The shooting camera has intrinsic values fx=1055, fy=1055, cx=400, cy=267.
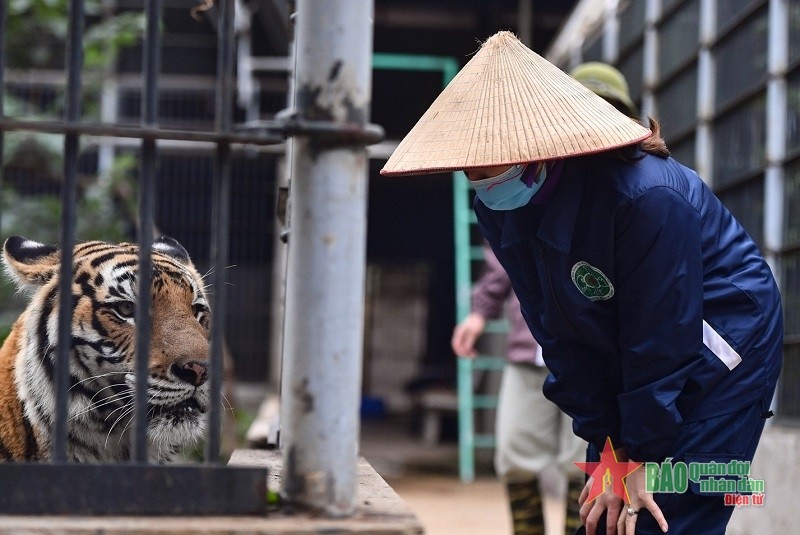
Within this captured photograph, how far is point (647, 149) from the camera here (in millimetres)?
2441

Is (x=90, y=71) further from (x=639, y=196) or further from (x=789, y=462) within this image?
(x=639, y=196)

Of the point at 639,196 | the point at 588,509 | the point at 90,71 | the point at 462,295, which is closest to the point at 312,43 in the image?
the point at 639,196

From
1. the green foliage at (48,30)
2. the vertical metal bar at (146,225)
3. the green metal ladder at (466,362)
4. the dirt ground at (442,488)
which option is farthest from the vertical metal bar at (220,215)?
the green metal ladder at (466,362)

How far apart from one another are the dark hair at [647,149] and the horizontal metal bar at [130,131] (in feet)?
2.87

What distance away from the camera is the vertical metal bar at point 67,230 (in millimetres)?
1741

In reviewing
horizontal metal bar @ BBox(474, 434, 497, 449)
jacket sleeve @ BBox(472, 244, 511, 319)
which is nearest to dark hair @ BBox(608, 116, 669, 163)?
jacket sleeve @ BBox(472, 244, 511, 319)

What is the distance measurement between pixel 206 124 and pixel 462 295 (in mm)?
3298

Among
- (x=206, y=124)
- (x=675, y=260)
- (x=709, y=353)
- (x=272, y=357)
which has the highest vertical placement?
(x=206, y=124)

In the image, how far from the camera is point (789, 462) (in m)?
4.53

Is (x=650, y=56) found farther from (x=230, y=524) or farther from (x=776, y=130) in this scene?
(x=230, y=524)

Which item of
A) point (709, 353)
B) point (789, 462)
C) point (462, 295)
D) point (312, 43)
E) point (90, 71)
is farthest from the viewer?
point (90, 71)

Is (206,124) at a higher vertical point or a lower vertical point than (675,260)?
higher

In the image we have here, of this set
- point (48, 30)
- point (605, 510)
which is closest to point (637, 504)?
point (605, 510)

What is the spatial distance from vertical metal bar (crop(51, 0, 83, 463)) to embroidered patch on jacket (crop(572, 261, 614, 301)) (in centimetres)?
112
